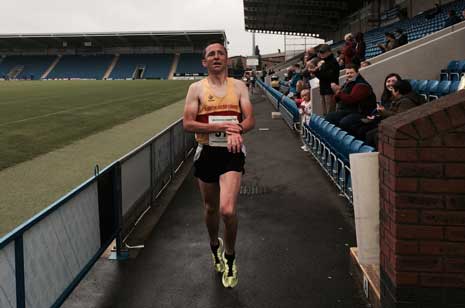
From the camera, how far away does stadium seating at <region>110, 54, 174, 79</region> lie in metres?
77.9

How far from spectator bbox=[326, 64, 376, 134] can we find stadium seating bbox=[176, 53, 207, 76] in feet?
223

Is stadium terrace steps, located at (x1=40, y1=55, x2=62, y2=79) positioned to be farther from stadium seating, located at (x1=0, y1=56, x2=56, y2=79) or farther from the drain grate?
the drain grate

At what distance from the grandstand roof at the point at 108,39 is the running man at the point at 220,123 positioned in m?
69.6

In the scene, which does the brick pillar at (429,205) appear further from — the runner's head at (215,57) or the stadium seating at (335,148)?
the stadium seating at (335,148)

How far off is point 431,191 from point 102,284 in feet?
9.36

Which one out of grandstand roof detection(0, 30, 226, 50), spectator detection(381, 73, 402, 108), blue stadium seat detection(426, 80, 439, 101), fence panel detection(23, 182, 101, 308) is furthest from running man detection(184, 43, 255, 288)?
grandstand roof detection(0, 30, 226, 50)

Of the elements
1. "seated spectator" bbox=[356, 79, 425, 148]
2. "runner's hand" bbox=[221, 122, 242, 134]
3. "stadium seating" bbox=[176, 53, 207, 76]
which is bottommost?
"runner's hand" bbox=[221, 122, 242, 134]

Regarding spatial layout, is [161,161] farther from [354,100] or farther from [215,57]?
[215,57]

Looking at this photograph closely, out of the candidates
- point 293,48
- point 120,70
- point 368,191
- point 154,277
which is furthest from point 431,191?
point 120,70

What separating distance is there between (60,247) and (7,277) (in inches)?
30.1

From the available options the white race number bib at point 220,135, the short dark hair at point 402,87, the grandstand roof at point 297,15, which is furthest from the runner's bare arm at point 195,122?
the grandstand roof at point 297,15

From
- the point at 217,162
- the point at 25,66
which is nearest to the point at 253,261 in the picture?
the point at 217,162

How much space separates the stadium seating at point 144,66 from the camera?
256ft

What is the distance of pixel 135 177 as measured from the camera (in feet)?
18.4
